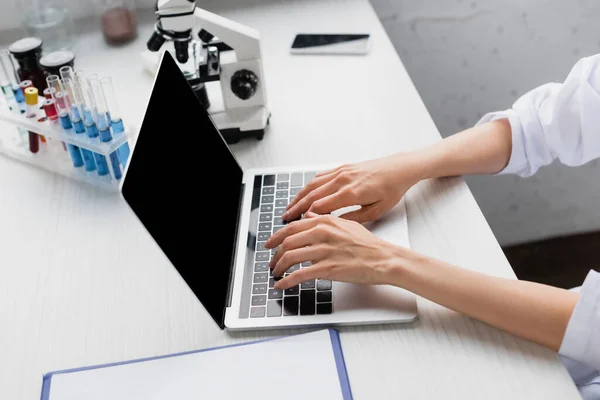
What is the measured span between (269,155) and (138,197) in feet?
1.34

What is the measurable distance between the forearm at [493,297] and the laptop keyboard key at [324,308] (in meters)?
0.08

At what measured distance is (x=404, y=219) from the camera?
2.82 feet

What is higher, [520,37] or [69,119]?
[69,119]

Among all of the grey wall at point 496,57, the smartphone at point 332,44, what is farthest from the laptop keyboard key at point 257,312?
the grey wall at point 496,57

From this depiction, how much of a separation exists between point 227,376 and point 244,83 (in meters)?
0.55

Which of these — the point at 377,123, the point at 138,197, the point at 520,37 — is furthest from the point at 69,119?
the point at 520,37

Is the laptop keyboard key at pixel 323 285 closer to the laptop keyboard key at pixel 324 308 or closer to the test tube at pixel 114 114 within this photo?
the laptop keyboard key at pixel 324 308

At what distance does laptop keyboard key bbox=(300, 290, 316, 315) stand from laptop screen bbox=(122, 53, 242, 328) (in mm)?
97

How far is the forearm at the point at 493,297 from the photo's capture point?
68 cm

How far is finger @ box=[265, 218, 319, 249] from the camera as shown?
784 millimetres

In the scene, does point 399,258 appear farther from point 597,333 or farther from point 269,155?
point 269,155

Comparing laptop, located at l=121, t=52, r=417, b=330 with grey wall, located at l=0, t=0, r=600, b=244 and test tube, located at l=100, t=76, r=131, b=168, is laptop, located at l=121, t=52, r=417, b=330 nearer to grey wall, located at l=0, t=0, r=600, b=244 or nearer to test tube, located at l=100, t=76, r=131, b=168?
test tube, located at l=100, t=76, r=131, b=168

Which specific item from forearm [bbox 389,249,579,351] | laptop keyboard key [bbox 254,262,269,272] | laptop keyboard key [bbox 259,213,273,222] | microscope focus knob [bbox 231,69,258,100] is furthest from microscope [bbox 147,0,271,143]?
forearm [bbox 389,249,579,351]

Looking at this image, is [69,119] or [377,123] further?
[377,123]
